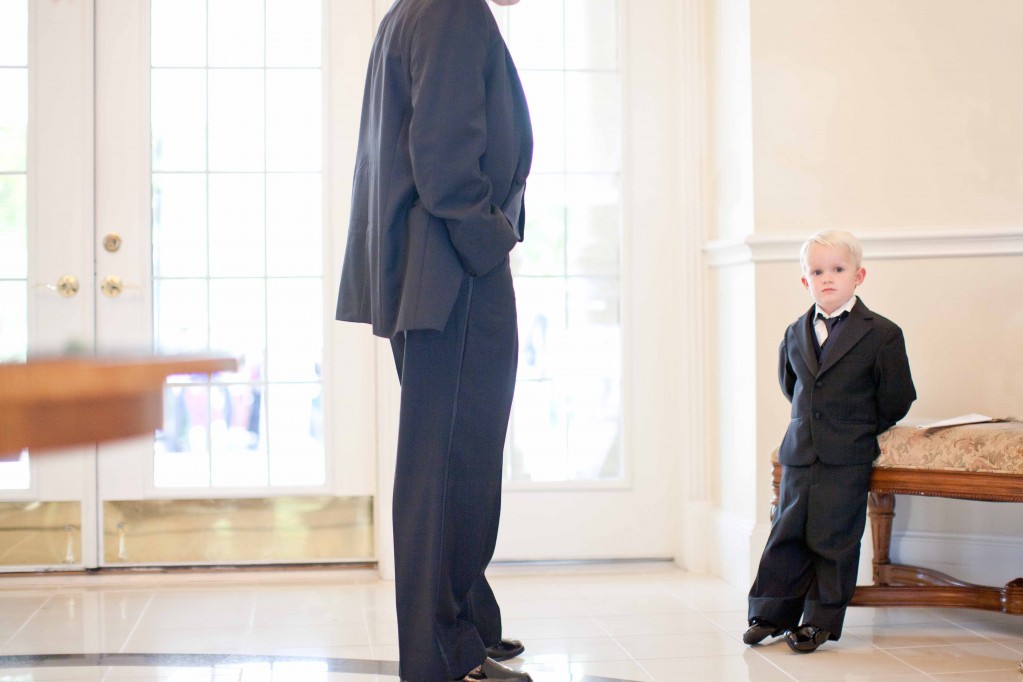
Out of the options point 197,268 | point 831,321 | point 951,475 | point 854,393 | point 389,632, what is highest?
point 197,268

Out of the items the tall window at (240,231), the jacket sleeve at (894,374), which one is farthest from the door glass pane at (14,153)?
the jacket sleeve at (894,374)

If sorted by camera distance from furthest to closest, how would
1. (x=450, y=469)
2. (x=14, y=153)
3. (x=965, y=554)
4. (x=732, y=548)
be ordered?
(x=14, y=153), (x=732, y=548), (x=965, y=554), (x=450, y=469)

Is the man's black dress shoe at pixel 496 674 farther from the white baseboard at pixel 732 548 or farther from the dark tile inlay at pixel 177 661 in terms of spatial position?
the white baseboard at pixel 732 548

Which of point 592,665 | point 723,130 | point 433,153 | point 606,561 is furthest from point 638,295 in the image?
point 433,153

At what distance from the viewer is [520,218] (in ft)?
7.54

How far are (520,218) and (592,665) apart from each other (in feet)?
3.33

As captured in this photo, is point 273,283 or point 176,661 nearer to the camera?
point 176,661

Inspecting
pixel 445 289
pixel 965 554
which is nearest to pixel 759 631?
pixel 965 554

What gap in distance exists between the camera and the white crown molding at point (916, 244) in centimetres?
298

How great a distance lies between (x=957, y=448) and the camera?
8.10 feet

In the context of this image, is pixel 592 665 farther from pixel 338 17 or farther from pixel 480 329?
pixel 338 17

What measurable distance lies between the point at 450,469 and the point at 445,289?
368 millimetres

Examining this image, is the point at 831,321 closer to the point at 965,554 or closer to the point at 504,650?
the point at 965,554

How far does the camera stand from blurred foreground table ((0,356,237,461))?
0.97 metres
